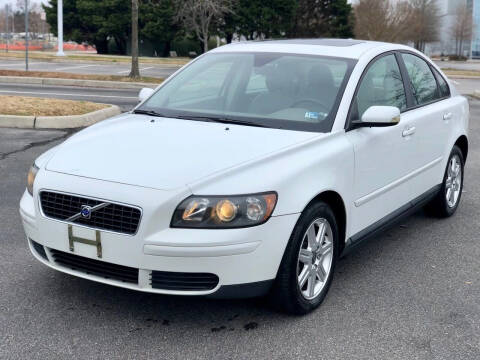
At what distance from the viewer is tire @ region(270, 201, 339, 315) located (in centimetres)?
348

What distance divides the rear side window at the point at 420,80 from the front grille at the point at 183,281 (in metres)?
2.69

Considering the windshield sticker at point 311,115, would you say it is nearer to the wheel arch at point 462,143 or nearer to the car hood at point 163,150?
the car hood at point 163,150

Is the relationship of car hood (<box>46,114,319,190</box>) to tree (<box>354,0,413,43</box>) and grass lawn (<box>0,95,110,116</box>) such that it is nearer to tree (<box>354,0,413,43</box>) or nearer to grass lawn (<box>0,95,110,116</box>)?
grass lawn (<box>0,95,110,116</box>)

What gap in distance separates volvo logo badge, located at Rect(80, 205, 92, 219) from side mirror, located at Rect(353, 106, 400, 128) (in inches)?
73.7

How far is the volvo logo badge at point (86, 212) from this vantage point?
3295 mm

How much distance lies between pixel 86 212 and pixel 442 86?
384 centimetres

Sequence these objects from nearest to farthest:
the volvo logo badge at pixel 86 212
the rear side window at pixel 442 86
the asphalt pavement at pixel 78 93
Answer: the volvo logo badge at pixel 86 212 < the rear side window at pixel 442 86 < the asphalt pavement at pixel 78 93

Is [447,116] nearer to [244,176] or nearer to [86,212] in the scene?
[244,176]

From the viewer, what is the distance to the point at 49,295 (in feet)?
13.0

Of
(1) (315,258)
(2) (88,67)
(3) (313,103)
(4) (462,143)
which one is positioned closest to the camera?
(1) (315,258)

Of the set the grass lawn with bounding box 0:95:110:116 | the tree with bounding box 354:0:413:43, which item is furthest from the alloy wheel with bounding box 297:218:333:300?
the tree with bounding box 354:0:413:43

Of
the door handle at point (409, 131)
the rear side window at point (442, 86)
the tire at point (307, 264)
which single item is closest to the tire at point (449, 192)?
the rear side window at point (442, 86)

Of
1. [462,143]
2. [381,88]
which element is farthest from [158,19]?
[381,88]

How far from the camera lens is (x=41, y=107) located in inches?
459
